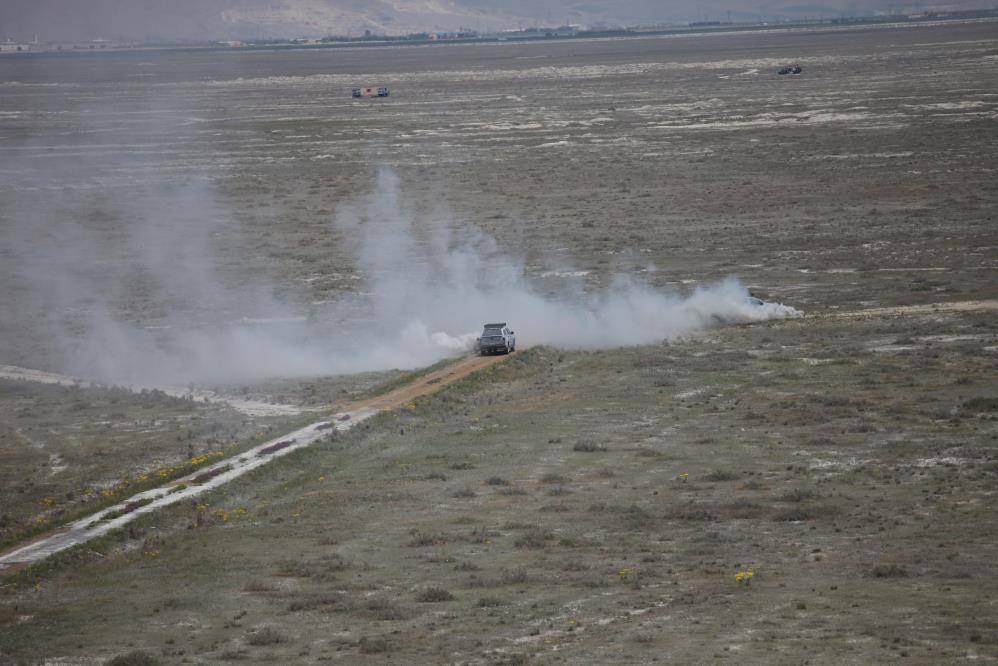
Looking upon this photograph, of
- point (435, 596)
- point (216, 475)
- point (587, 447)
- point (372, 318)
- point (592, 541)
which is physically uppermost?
point (372, 318)

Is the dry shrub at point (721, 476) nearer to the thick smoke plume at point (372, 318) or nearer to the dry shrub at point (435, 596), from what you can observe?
the dry shrub at point (435, 596)

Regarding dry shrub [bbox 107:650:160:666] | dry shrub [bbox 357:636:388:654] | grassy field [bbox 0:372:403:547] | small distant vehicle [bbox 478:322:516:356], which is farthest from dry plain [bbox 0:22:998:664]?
small distant vehicle [bbox 478:322:516:356]

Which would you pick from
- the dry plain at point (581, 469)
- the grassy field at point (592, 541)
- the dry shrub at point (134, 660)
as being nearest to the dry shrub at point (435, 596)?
the grassy field at point (592, 541)

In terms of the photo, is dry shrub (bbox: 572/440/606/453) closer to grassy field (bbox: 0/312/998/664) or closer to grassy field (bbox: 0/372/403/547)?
grassy field (bbox: 0/312/998/664)

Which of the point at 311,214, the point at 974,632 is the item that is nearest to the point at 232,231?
the point at 311,214

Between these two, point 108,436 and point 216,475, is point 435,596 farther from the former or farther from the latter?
point 108,436

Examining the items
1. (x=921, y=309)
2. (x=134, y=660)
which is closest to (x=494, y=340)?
(x=921, y=309)

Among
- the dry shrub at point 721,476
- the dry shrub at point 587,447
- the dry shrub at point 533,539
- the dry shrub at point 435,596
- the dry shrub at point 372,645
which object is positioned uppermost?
the dry shrub at point 587,447

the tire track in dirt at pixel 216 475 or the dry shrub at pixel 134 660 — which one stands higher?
the tire track in dirt at pixel 216 475
